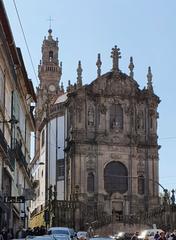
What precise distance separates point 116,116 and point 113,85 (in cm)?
361

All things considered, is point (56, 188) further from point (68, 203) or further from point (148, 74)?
point (148, 74)

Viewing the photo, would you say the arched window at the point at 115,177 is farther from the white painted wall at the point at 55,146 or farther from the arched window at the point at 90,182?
the white painted wall at the point at 55,146

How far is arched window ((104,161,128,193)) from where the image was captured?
6875 centimetres

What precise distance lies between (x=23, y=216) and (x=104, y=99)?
1046 inches

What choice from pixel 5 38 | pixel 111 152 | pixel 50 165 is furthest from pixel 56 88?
pixel 5 38

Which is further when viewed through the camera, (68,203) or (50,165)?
(50,165)

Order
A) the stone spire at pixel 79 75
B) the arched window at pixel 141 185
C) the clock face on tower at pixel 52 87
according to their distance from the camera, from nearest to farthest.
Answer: the arched window at pixel 141 185 < the stone spire at pixel 79 75 < the clock face on tower at pixel 52 87

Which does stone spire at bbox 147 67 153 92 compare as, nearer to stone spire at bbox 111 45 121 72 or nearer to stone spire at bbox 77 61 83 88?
stone spire at bbox 111 45 121 72

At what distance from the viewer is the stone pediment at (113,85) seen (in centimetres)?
7069

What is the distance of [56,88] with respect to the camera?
381 feet

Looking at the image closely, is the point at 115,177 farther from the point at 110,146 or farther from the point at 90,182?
the point at 110,146

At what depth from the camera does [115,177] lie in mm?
69500

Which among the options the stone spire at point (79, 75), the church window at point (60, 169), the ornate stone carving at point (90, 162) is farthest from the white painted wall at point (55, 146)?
the stone spire at point (79, 75)

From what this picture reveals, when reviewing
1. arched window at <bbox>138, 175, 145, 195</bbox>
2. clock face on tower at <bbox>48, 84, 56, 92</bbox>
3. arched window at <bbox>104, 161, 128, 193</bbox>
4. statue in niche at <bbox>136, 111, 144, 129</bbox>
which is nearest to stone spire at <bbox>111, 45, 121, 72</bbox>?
statue in niche at <bbox>136, 111, 144, 129</bbox>
